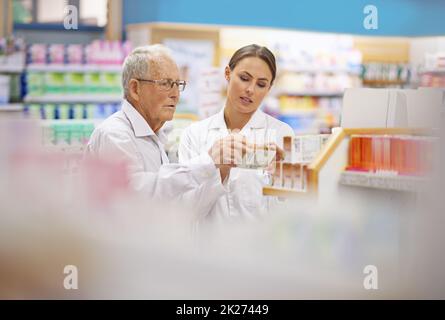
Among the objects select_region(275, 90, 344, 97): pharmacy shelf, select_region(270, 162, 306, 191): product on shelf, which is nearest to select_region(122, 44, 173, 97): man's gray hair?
select_region(270, 162, 306, 191): product on shelf

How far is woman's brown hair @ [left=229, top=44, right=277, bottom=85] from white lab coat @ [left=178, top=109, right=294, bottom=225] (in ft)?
0.38

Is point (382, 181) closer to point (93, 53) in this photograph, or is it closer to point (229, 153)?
point (229, 153)

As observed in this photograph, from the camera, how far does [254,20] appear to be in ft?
6.81

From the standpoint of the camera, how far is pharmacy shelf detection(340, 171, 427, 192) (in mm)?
1696

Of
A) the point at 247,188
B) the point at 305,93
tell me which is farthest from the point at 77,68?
the point at 247,188

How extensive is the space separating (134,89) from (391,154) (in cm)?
62

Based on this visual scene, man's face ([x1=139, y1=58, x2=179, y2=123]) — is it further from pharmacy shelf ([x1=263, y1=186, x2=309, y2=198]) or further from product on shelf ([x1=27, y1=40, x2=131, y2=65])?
product on shelf ([x1=27, y1=40, x2=131, y2=65])

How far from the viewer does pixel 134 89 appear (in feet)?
5.96

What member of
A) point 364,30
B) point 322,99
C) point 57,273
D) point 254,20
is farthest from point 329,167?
point 322,99

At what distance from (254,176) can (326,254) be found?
11.2 inches

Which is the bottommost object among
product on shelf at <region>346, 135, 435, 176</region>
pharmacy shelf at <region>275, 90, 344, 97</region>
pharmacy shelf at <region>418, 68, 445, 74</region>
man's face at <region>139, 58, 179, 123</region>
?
product on shelf at <region>346, 135, 435, 176</region>

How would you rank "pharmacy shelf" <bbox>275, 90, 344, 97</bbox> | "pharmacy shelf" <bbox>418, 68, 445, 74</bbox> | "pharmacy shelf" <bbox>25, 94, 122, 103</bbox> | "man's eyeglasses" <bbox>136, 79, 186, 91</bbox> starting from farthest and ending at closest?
"pharmacy shelf" <bbox>275, 90, 344, 97</bbox>, "pharmacy shelf" <bbox>25, 94, 122, 103</bbox>, "pharmacy shelf" <bbox>418, 68, 445, 74</bbox>, "man's eyeglasses" <bbox>136, 79, 186, 91</bbox>

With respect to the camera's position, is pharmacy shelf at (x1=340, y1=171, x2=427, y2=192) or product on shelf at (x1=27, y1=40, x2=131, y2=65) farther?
product on shelf at (x1=27, y1=40, x2=131, y2=65)

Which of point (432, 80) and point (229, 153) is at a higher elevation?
point (432, 80)
